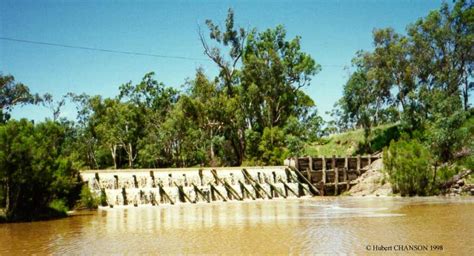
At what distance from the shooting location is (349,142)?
5703 centimetres

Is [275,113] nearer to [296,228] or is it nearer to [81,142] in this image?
[81,142]

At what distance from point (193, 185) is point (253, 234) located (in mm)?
16894

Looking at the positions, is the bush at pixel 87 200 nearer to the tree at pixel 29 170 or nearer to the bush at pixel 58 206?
the tree at pixel 29 170

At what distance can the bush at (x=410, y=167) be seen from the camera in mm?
29703

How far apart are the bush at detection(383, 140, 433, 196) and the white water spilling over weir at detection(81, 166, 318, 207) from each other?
24.1 ft

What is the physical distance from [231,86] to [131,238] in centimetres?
4308

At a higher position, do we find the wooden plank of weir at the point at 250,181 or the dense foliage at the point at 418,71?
the dense foliage at the point at 418,71

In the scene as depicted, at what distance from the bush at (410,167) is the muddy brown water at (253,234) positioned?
9401mm

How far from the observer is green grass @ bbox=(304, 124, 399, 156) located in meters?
52.7

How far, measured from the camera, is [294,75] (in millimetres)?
56344

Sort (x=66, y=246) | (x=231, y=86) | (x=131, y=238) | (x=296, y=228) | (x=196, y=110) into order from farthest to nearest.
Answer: (x=231, y=86) < (x=196, y=110) < (x=296, y=228) < (x=131, y=238) < (x=66, y=246)

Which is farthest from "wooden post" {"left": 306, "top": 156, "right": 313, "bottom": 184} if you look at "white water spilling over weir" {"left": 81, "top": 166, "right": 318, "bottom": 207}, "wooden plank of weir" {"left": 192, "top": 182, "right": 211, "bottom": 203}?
"wooden plank of weir" {"left": 192, "top": 182, "right": 211, "bottom": 203}

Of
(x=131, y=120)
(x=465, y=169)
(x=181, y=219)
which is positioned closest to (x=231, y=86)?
(x=131, y=120)

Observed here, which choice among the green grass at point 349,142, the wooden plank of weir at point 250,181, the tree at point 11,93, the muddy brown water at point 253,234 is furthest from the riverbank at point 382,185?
the tree at point 11,93
